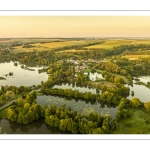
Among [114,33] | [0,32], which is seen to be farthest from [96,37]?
[0,32]

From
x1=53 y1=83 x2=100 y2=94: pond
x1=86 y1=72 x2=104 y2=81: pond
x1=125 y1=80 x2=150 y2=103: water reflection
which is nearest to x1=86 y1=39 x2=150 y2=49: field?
x1=86 y1=72 x2=104 y2=81: pond

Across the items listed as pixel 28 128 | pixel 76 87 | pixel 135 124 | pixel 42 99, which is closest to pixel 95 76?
pixel 76 87

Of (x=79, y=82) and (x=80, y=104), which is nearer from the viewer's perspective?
(x=80, y=104)

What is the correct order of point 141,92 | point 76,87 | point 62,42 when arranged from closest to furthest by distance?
point 141,92 → point 76,87 → point 62,42

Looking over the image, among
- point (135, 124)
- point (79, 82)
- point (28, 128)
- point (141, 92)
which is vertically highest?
point (79, 82)

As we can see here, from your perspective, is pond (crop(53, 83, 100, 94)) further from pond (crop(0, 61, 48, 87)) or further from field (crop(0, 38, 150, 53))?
field (crop(0, 38, 150, 53))

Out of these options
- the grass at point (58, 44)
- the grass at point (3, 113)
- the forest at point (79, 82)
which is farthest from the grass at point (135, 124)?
the grass at point (58, 44)

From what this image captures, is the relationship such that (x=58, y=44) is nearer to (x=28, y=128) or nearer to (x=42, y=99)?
(x=42, y=99)
